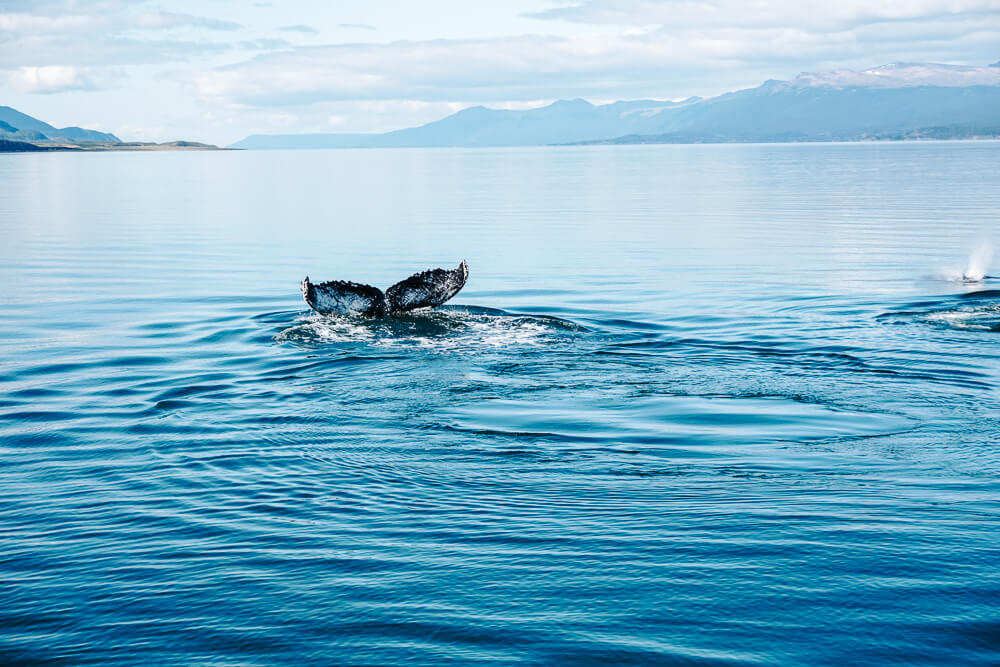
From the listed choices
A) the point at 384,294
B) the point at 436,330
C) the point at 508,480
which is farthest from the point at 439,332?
the point at 508,480

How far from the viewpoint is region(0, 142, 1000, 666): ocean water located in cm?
632

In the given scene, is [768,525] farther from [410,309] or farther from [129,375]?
[410,309]

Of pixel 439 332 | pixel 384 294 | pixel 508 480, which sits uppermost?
pixel 384 294

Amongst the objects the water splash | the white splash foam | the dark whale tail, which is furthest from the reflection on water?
the water splash

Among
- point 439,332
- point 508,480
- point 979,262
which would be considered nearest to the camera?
point 508,480

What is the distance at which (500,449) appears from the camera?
33.4ft

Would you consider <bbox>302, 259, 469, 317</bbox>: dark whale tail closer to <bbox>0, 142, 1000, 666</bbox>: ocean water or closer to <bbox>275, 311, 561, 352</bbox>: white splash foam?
<bbox>275, 311, 561, 352</bbox>: white splash foam

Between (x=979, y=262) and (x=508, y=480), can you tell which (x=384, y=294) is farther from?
(x=979, y=262)

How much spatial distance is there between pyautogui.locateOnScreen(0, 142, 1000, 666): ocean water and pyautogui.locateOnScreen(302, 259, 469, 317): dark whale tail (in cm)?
44

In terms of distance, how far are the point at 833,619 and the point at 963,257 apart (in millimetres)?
28213

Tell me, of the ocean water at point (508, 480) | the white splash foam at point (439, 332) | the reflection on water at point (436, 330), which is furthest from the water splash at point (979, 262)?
the white splash foam at point (439, 332)

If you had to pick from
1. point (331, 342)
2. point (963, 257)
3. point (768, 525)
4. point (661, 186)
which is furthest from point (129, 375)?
point (661, 186)

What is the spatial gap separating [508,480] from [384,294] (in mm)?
9562

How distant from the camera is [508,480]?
9141mm
